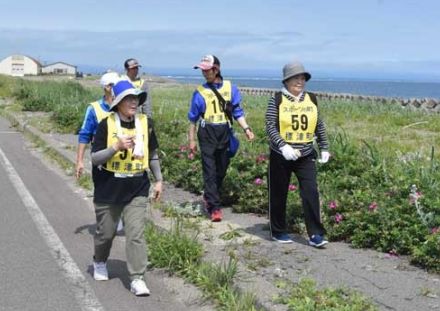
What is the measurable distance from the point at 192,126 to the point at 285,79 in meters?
1.91

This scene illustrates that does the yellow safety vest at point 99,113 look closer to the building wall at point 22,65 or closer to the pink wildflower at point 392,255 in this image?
the pink wildflower at point 392,255

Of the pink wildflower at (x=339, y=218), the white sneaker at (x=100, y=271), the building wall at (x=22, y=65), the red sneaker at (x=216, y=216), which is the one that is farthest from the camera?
the building wall at (x=22, y=65)

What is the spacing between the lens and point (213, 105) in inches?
306

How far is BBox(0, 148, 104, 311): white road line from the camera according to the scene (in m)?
5.32

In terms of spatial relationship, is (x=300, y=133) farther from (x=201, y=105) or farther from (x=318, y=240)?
(x=201, y=105)

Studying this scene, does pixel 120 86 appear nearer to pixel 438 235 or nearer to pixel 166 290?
pixel 166 290

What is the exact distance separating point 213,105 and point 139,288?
2.97 meters

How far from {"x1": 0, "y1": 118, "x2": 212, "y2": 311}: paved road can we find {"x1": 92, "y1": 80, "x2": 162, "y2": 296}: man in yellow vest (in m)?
0.27

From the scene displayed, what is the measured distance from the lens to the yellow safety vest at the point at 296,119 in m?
6.48

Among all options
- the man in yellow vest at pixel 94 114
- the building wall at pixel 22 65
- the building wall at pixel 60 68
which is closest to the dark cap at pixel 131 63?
the man in yellow vest at pixel 94 114

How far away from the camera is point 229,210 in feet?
28.0

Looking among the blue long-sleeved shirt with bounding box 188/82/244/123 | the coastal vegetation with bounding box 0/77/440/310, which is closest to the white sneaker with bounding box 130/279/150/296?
the coastal vegetation with bounding box 0/77/440/310

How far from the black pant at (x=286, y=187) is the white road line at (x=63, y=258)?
6.88ft

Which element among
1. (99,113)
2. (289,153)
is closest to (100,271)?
(99,113)
